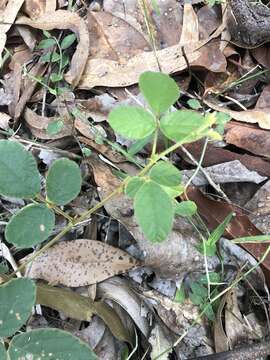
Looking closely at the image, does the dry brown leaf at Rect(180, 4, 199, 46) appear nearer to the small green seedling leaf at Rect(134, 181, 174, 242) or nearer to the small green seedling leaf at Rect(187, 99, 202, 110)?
the small green seedling leaf at Rect(187, 99, 202, 110)

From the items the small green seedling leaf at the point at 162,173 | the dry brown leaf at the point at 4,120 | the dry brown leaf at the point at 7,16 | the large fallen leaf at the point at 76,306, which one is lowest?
the large fallen leaf at the point at 76,306

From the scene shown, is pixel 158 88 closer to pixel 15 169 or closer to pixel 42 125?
pixel 15 169

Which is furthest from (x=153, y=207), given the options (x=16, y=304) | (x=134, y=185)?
(x=16, y=304)

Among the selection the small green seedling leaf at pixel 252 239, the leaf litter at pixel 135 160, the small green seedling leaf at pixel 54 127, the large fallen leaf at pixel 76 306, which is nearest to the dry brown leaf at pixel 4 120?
the leaf litter at pixel 135 160

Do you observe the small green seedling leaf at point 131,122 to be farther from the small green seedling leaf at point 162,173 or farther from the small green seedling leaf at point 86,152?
the small green seedling leaf at point 86,152

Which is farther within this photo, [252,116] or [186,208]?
[252,116]

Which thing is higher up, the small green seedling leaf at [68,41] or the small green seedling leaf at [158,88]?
the small green seedling leaf at [158,88]
